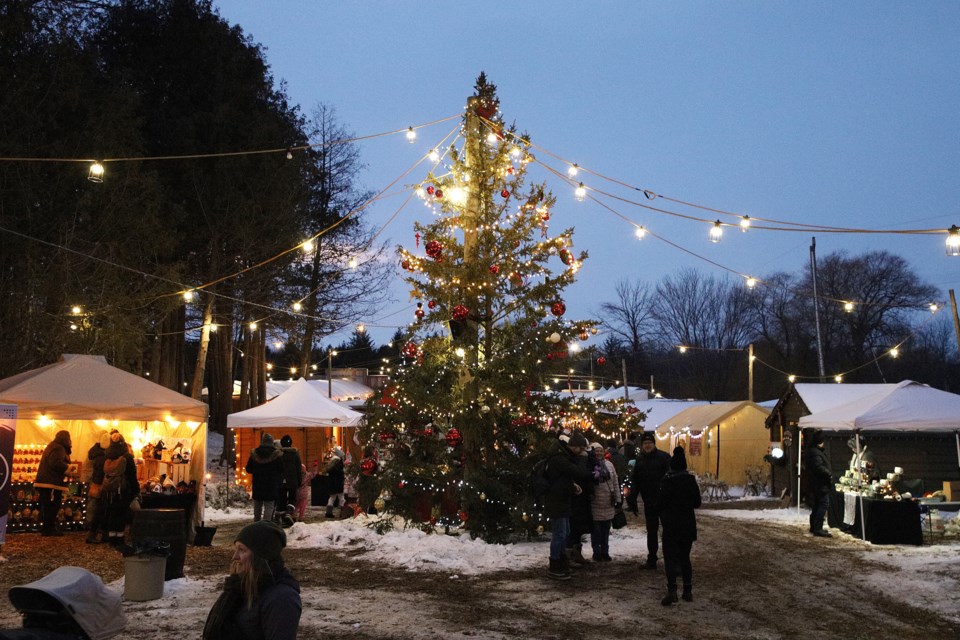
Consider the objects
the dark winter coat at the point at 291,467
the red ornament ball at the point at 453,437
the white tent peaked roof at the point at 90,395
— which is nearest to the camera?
the red ornament ball at the point at 453,437

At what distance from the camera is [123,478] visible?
12.1 meters

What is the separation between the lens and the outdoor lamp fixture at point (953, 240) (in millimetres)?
10344

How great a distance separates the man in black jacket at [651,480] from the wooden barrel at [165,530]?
17.3ft

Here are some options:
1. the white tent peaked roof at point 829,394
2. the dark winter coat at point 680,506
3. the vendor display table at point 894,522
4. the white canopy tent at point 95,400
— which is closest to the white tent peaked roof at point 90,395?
the white canopy tent at point 95,400

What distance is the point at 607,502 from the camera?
34.7 ft

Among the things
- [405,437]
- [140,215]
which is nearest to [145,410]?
[405,437]

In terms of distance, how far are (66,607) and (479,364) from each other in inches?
365

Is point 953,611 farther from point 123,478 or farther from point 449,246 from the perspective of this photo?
point 123,478

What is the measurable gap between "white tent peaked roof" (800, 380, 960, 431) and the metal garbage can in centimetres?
1066

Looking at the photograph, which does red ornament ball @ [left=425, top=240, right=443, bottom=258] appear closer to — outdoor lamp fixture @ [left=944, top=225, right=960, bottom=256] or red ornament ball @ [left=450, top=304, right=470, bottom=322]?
red ornament ball @ [left=450, top=304, right=470, bottom=322]

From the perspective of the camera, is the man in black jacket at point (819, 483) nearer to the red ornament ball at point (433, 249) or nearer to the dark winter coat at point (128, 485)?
the red ornament ball at point (433, 249)

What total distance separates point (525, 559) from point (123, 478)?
598 cm

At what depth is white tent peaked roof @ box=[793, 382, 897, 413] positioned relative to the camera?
68.7ft

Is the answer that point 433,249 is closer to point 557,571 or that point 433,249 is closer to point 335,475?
point 557,571
